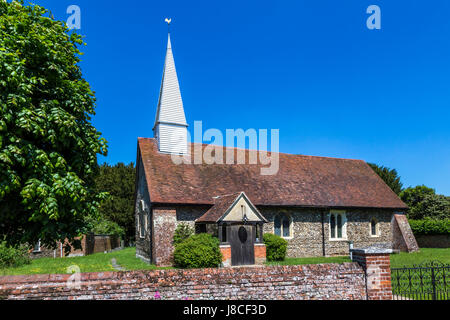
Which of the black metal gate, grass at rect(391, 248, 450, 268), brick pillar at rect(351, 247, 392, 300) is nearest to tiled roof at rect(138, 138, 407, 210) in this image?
grass at rect(391, 248, 450, 268)

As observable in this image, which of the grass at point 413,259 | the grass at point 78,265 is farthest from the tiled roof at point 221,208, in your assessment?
the grass at point 413,259

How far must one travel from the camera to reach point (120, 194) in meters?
38.8

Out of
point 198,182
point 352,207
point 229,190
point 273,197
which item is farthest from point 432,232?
point 198,182

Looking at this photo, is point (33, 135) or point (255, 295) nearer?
point (255, 295)

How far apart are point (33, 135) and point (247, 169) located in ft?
56.8

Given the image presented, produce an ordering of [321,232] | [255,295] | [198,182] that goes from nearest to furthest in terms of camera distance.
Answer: [255,295]
[198,182]
[321,232]

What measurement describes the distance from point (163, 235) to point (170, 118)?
8.67 m

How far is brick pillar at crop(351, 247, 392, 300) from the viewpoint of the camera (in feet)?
24.1

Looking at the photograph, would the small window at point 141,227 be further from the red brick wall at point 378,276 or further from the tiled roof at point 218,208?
the red brick wall at point 378,276

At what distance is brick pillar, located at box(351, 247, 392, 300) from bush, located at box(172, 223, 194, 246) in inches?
514

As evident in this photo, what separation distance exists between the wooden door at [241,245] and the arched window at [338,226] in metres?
8.73

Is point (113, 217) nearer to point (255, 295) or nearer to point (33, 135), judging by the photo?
point (33, 135)

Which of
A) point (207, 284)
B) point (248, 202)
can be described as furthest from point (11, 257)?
point (207, 284)

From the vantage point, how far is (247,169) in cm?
2498
